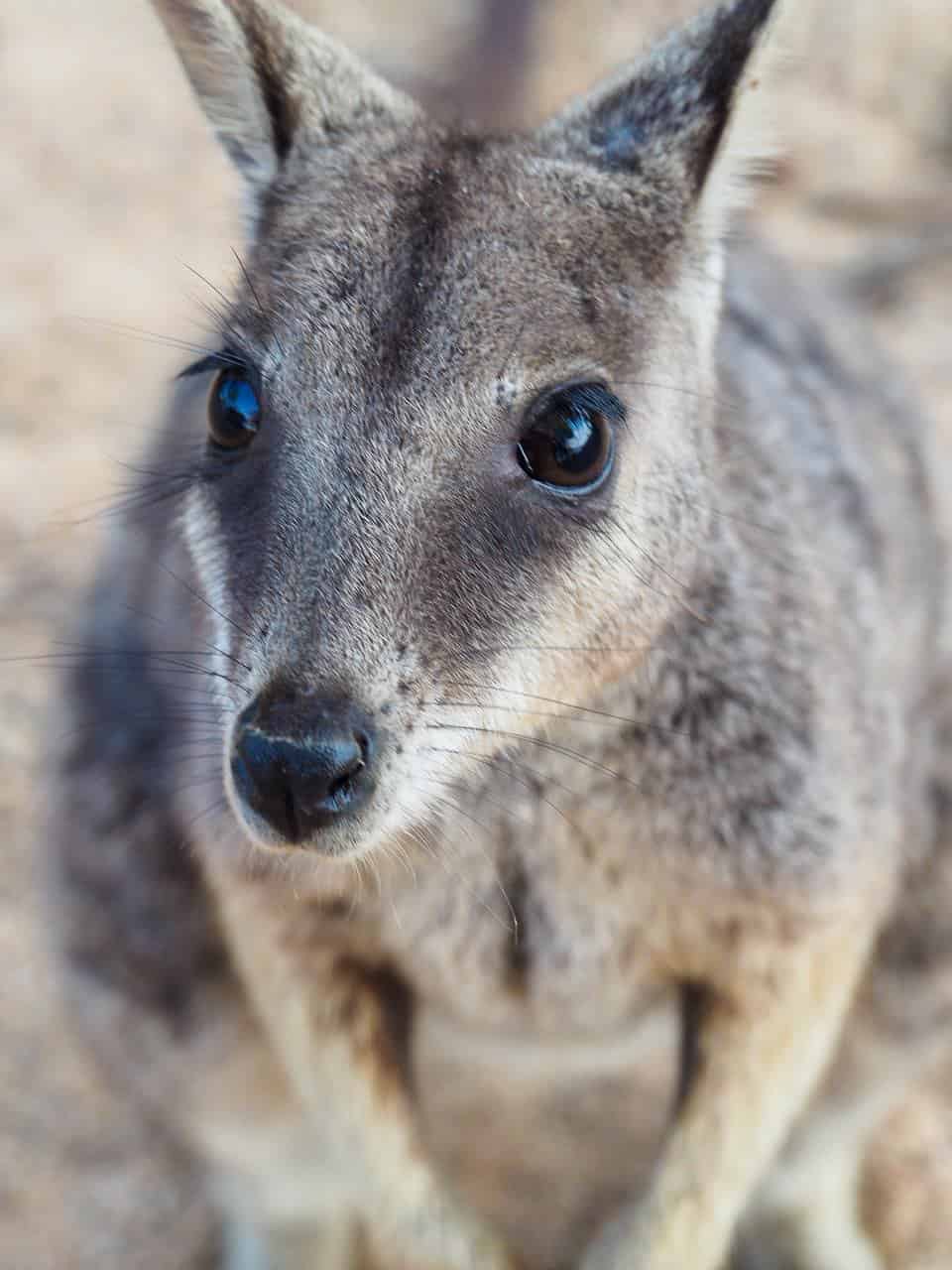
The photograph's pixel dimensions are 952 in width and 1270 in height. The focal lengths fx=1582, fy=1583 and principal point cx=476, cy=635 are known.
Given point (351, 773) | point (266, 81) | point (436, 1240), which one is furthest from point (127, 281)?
point (351, 773)

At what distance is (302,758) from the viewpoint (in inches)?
68.6

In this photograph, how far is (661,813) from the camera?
7.78ft

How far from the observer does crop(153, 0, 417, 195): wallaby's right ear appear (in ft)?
7.27

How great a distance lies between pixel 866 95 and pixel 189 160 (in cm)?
307

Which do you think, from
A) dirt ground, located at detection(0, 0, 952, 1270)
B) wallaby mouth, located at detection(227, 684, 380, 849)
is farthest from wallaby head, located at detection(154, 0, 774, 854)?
dirt ground, located at detection(0, 0, 952, 1270)

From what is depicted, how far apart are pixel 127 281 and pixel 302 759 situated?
Answer: 447cm

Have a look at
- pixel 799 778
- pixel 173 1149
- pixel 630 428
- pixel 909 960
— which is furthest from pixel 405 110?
pixel 173 1149

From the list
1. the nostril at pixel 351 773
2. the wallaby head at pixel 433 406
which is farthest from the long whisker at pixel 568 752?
the nostril at pixel 351 773

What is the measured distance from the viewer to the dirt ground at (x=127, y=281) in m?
3.47

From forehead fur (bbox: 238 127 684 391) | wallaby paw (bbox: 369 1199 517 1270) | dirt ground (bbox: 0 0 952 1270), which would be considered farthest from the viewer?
dirt ground (bbox: 0 0 952 1270)

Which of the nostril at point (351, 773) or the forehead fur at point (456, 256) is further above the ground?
the forehead fur at point (456, 256)

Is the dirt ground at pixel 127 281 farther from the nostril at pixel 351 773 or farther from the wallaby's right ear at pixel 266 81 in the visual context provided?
the nostril at pixel 351 773

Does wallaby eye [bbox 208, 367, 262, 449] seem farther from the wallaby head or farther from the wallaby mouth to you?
the wallaby mouth

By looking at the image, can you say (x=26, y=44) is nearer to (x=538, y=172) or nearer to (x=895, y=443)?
(x=895, y=443)
